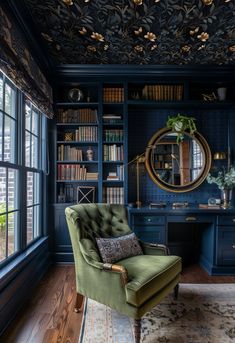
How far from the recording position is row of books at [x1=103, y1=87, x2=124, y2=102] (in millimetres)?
3477

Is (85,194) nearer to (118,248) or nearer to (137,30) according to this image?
(118,248)

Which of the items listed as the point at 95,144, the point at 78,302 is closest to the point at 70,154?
the point at 95,144

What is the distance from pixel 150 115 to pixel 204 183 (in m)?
1.30

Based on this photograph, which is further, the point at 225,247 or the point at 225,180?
the point at 225,180

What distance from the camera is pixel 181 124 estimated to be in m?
3.34

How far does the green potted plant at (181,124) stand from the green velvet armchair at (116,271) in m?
1.57

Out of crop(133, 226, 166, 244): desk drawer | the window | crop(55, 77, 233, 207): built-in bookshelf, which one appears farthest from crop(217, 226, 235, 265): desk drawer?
the window

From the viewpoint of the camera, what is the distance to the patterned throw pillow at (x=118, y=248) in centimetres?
224

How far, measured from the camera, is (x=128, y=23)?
8.02ft

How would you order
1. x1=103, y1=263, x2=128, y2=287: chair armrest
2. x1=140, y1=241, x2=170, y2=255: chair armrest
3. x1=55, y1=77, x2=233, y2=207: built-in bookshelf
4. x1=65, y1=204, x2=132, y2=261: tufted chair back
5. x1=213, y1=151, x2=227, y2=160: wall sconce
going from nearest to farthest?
x1=103, y1=263, x2=128, y2=287: chair armrest < x1=65, y1=204, x2=132, y2=261: tufted chair back < x1=140, y1=241, x2=170, y2=255: chair armrest < x1=55, y1=77, x2=233, y2=207: built-in bookshelf < x1=213, y1=151, x2=227, y2=160: wall sconce

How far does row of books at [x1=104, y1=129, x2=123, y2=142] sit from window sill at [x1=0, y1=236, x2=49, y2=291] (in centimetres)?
163

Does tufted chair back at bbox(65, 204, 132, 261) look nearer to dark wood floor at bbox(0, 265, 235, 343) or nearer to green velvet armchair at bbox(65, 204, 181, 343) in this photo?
green velvet armchair at bbox(65, 204, 181, 343)

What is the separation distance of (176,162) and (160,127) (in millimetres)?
582

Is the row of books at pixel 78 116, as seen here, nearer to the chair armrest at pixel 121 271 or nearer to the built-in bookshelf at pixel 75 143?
the built-in bookshelf at pixel 75 143
